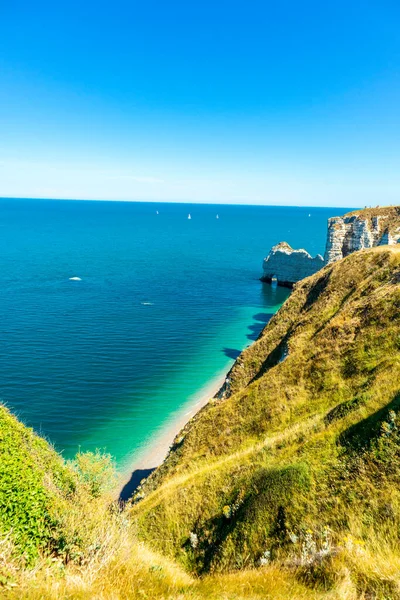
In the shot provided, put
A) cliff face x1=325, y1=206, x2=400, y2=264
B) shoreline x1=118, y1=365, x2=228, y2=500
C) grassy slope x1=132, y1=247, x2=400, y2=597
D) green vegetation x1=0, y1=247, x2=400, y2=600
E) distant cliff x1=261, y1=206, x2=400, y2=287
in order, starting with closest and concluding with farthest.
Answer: green vegetation x1=0, y1=247, x2=400, y2=600
grassy slope x1=132, y1=247, x2=400, y2=597
shoreline x1=118, y1=365, x2=228, y2=500
distant cliff x1=261, y1=206, x2=400, y2=287
cliff face x1=325, y1=206, x2=400, y2=264

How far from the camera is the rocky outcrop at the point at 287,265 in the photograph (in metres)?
122

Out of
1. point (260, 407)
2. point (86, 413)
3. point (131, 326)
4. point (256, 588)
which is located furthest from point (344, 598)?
point (131, 326)

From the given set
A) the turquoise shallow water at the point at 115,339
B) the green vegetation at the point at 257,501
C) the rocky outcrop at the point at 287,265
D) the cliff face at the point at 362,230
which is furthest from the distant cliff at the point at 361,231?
the green vegetation at the point at 257,501

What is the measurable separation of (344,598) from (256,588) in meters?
2.77

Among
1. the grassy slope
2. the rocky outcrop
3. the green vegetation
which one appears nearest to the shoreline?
the green vegetation

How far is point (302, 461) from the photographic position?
16859 mm

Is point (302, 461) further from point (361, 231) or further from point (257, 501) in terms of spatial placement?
point (361, 231)

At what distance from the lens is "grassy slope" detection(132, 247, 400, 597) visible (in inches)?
534

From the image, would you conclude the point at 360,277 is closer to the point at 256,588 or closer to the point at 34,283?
the point at 256,588

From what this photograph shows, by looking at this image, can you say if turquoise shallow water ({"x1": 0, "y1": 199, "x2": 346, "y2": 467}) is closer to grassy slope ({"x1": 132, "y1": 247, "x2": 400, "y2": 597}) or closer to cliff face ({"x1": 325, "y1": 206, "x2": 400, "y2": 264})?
grassy slope ({"x1": 132, "y1": 247, "x2": 400, "y2": 597})

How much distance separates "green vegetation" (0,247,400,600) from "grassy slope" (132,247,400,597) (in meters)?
0.07

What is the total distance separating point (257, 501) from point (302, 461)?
282cm

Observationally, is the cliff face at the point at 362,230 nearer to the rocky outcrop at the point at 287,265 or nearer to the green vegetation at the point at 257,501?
the rocky outcrop at the point at 287,265

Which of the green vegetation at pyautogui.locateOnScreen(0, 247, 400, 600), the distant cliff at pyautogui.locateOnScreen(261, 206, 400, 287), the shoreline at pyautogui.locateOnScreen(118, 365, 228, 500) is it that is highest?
the distant cliff at pyautogui.locateOnScreen(261, 206, 400, 287)
